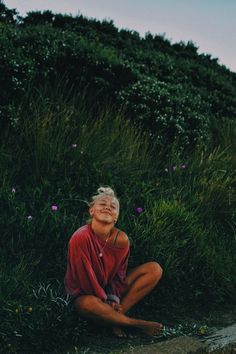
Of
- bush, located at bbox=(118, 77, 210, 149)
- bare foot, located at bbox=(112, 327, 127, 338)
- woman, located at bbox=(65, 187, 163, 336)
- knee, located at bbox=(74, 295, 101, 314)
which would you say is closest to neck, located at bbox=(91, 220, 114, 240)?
woman, located at bbox=(65, 187, 163, 336)

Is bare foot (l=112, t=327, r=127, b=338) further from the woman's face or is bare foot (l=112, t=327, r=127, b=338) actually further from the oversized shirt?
the woman's face

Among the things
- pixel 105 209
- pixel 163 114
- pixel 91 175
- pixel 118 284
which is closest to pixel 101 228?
pixel 105 209

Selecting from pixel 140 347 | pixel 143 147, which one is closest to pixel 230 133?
pixel 143 147

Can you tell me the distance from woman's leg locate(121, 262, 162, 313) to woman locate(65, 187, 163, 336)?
0.08 metres

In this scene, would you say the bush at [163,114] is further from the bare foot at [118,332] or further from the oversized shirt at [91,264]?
the bare foot at [118,332]

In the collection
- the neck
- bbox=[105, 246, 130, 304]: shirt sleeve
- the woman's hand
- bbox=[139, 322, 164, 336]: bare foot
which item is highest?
the neck

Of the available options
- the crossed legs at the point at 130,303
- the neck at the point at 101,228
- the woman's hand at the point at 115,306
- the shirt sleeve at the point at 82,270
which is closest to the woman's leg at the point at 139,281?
the crossed legs at the point at 130,303

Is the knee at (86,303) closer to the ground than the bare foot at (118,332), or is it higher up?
higher up

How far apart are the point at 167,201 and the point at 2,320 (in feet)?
7.13

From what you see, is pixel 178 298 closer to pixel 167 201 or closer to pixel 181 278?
pixel 181 278

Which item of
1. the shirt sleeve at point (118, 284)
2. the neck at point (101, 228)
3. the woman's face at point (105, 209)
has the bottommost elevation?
the shirt sleeve at point (118, 284)

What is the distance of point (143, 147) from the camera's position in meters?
7.11

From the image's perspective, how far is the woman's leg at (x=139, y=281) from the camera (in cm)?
510

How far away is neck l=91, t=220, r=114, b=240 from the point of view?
15.7 ft
